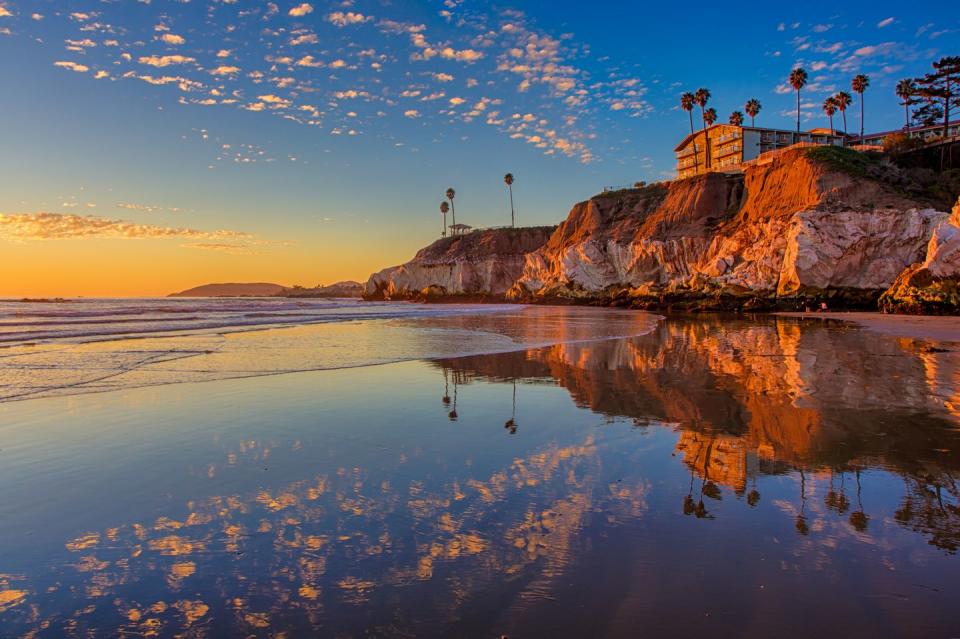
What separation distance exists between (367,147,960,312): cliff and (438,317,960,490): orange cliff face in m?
21.4

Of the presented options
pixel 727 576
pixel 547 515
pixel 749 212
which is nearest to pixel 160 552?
pixel 547 515

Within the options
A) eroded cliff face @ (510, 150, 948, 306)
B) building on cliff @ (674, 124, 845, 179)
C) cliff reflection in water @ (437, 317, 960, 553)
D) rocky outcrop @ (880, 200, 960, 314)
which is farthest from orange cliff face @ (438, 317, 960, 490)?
building on cliff @ (674, 124, 845, 179)

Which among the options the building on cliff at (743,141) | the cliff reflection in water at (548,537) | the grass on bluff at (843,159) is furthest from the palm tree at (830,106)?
the cliff reflection in water at (548,537)

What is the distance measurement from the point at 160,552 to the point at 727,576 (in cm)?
384

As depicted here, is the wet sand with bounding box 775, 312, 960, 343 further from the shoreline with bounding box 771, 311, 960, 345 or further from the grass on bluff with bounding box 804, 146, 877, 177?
the grass on bluff with bounding box 804, 146, 877, 177

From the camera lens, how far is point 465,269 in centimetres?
9662

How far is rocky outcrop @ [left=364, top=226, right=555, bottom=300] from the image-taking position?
309 feet

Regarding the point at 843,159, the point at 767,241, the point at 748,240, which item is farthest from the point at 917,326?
the point at 843,159

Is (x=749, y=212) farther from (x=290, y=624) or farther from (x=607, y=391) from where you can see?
(x=290, y=624)

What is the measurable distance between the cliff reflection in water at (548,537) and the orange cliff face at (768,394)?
0.07 m

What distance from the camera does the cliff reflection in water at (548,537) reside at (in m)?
2.88

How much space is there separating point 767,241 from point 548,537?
45551 mm

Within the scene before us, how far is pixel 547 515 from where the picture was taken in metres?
4.16

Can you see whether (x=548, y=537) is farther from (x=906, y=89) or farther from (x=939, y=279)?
(x=906, y=89)
